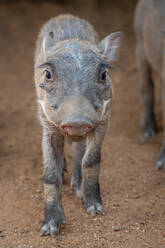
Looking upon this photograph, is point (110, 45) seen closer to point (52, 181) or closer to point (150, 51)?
point (52, 181)

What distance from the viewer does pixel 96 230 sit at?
464 centimetres

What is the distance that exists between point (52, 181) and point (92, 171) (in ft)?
1.54

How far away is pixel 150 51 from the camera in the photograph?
7.15m

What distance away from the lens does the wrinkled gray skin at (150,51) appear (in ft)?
22.1

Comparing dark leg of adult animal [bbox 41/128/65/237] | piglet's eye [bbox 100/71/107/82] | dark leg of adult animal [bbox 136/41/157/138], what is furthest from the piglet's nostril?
dark leg of adult animal [bbox 136/41/157/138]

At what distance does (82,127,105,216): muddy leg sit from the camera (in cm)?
499

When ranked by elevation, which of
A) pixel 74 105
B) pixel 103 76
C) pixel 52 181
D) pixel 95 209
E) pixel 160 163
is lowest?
pixel 95 209

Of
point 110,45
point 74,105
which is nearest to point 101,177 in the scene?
point 110,45

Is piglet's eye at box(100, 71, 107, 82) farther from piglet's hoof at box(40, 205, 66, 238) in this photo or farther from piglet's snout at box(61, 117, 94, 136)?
piglet's hoof at box(40, 205, 66, 238)

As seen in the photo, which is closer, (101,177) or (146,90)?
(101,177)

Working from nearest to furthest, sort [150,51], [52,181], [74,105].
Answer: [74,105], [52,181], [150,51]

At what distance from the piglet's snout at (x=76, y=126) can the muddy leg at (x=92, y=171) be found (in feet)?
3.55

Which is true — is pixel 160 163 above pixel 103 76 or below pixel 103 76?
below

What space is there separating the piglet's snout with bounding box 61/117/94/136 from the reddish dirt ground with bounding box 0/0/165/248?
3.76ft
